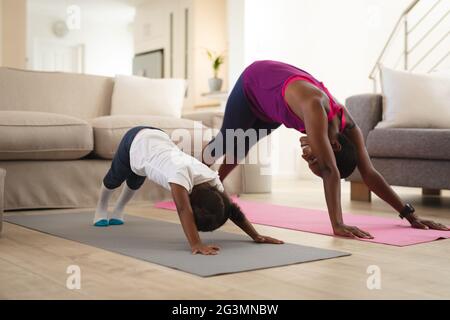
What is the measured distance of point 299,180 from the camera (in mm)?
5602

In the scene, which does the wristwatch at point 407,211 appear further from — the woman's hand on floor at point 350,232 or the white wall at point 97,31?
the white wall at point 97,31

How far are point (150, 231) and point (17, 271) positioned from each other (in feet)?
2.59

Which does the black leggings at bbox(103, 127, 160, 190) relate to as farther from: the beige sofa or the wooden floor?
the beige sofa

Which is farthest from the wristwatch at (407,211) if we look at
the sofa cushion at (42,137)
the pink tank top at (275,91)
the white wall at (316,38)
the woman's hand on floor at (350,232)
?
the white wall at (316,38)

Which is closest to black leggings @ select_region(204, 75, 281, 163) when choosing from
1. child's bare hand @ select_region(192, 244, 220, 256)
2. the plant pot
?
child's bare hand @ select_region(192, 244, 220, 256)

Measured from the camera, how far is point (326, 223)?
2545 mm

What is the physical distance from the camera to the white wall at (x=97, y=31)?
8925mm

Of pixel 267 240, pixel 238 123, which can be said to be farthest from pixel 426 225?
pixel 238 123

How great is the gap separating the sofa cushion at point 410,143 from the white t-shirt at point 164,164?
1620 millimetres

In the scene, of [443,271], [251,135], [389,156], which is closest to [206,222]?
[443,271]

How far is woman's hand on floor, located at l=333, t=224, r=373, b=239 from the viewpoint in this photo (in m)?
2.15

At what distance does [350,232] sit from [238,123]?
2.66ft

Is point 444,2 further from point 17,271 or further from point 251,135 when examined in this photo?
point 17,271

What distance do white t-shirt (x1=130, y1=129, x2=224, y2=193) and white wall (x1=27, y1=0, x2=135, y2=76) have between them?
22.5 feet
